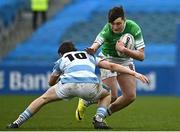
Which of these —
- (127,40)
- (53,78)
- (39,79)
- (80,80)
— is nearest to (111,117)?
(127,40)

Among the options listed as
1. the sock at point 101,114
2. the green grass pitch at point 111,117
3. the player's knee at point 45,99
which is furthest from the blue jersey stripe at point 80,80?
the green grass pitch at point 111,117

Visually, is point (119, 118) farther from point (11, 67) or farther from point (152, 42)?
point (152, 42)

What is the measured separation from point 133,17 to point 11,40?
4.38 meters

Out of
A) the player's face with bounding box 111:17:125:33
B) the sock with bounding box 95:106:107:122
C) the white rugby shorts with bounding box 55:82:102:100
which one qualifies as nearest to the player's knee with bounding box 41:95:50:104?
the white rugby shorts with bounding box 55:82:102:100

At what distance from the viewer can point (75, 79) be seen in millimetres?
11484

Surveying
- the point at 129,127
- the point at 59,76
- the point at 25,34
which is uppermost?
the point at 25,34

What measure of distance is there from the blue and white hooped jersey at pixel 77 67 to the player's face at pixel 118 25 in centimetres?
58

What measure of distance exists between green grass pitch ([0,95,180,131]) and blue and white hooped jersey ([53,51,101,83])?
698 millimetres

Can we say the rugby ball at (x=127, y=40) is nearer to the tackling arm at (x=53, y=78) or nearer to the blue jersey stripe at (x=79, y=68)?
the blue jersey stripe at (x=79, y=68)

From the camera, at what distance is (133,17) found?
92.6 ft

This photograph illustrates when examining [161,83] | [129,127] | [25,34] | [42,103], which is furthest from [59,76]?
[25,34]

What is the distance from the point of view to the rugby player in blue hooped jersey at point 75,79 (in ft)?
37.7

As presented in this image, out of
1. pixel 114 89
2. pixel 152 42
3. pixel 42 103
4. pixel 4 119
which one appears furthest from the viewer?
pixel 152 42

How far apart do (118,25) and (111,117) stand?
3186 mm
